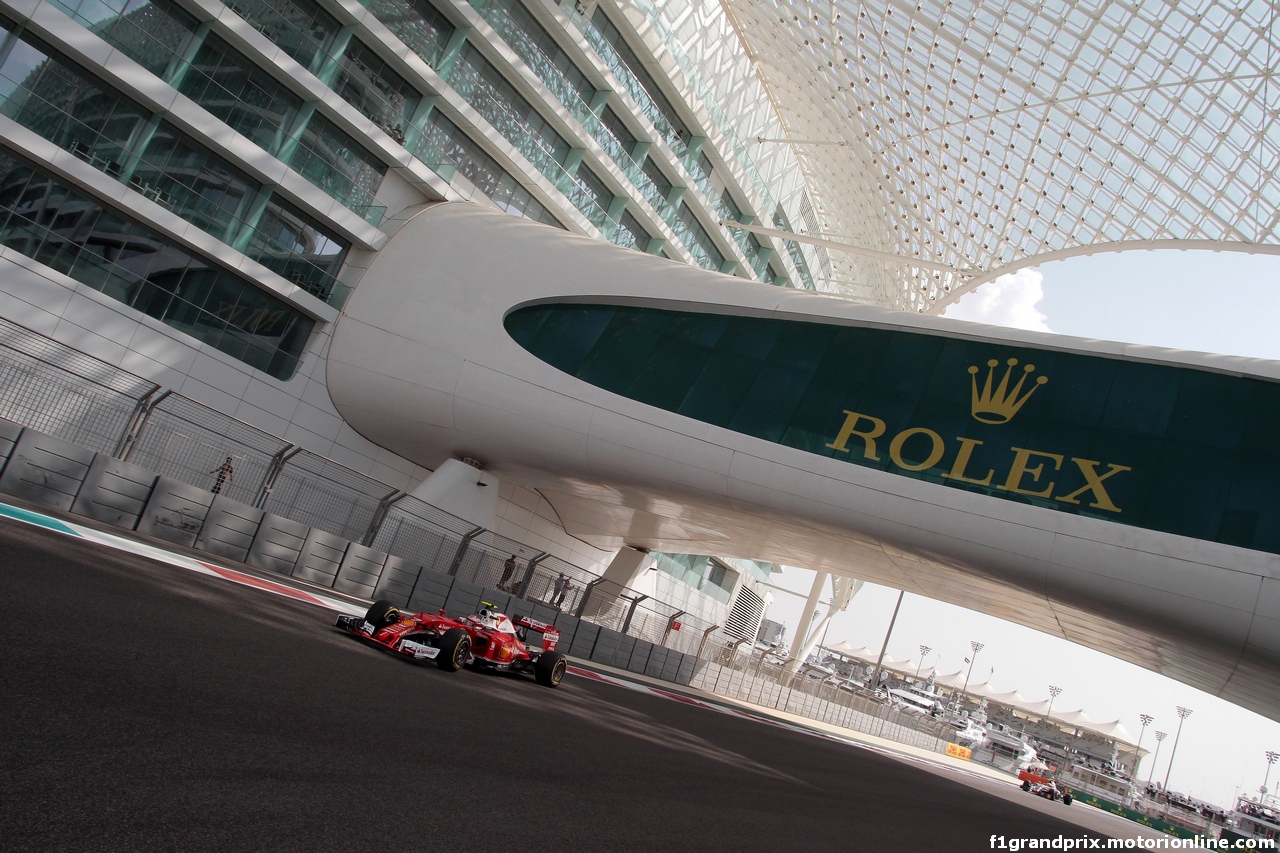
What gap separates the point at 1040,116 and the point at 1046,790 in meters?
27.4

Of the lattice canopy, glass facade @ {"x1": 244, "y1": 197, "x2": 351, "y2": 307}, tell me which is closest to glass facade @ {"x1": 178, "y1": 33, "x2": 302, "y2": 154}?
glass facade @ {"x1": 244, "y1": 197, "x2": 351, "y2": 307}

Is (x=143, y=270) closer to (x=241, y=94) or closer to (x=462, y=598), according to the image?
(x=241, y=94)

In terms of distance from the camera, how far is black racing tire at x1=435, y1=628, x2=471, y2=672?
11.3m

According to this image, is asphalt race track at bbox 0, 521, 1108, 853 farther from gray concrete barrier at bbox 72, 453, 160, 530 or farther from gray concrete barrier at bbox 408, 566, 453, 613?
gray concrete barrier at bbox 408, 566, 453, 613

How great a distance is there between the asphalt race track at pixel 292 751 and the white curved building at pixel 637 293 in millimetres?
11249

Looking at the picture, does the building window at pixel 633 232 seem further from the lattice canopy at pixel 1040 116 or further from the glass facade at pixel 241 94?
the glass facade at pixel 241 94

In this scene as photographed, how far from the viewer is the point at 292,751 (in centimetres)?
503

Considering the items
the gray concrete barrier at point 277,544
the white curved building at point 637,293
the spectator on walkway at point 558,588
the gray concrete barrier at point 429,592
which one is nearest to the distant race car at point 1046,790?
the white curved building at point 637,293

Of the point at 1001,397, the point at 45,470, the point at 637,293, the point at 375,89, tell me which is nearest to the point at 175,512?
the point at 45,470

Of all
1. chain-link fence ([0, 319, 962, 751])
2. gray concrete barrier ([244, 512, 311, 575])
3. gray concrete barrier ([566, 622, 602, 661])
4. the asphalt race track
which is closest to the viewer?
the asphalt race track

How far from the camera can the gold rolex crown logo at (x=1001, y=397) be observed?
71.7 feet

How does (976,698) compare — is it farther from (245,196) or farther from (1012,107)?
(245,196)

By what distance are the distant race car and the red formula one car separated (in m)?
30.4

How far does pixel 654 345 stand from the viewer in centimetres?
2552
